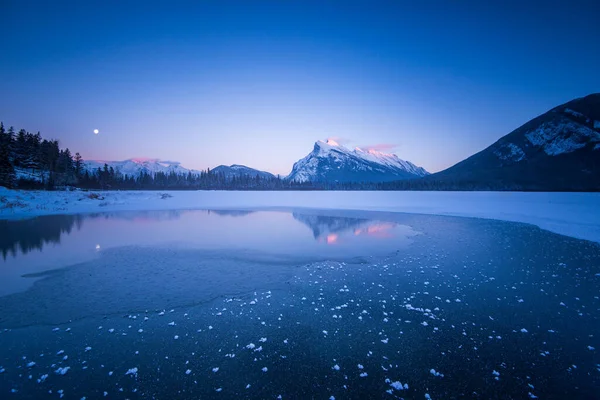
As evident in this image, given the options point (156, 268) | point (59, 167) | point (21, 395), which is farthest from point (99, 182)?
point (21, 395)

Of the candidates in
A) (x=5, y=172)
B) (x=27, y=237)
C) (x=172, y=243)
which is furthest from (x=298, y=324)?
(x=5, y=172)

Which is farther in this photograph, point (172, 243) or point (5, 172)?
point (5, 172)

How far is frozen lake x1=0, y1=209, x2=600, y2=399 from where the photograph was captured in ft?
17.7

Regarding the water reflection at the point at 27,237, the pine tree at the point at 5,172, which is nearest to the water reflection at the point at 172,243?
the water reflection at the point at 27,237

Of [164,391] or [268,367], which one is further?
[268,367]

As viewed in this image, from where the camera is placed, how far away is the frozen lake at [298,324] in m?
5.39

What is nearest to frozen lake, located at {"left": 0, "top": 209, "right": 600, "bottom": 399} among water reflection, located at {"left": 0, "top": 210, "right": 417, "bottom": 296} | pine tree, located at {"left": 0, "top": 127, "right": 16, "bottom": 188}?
water reflection, located at {"left": 0, "top": 210, "right": 417, "bottom": 296}

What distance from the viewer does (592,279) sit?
11023 mm

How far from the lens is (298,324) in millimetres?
7707

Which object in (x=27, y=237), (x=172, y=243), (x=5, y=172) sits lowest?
(x=172, y=243)

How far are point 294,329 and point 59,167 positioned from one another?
112532 millimetres

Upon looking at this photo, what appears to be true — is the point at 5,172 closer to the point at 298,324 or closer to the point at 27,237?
the point at 27,237

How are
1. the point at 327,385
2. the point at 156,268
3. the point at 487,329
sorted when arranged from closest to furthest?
the point at 327,385 < the point at 487,329 < the point at 156,268

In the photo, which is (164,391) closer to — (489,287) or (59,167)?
(489,287)
